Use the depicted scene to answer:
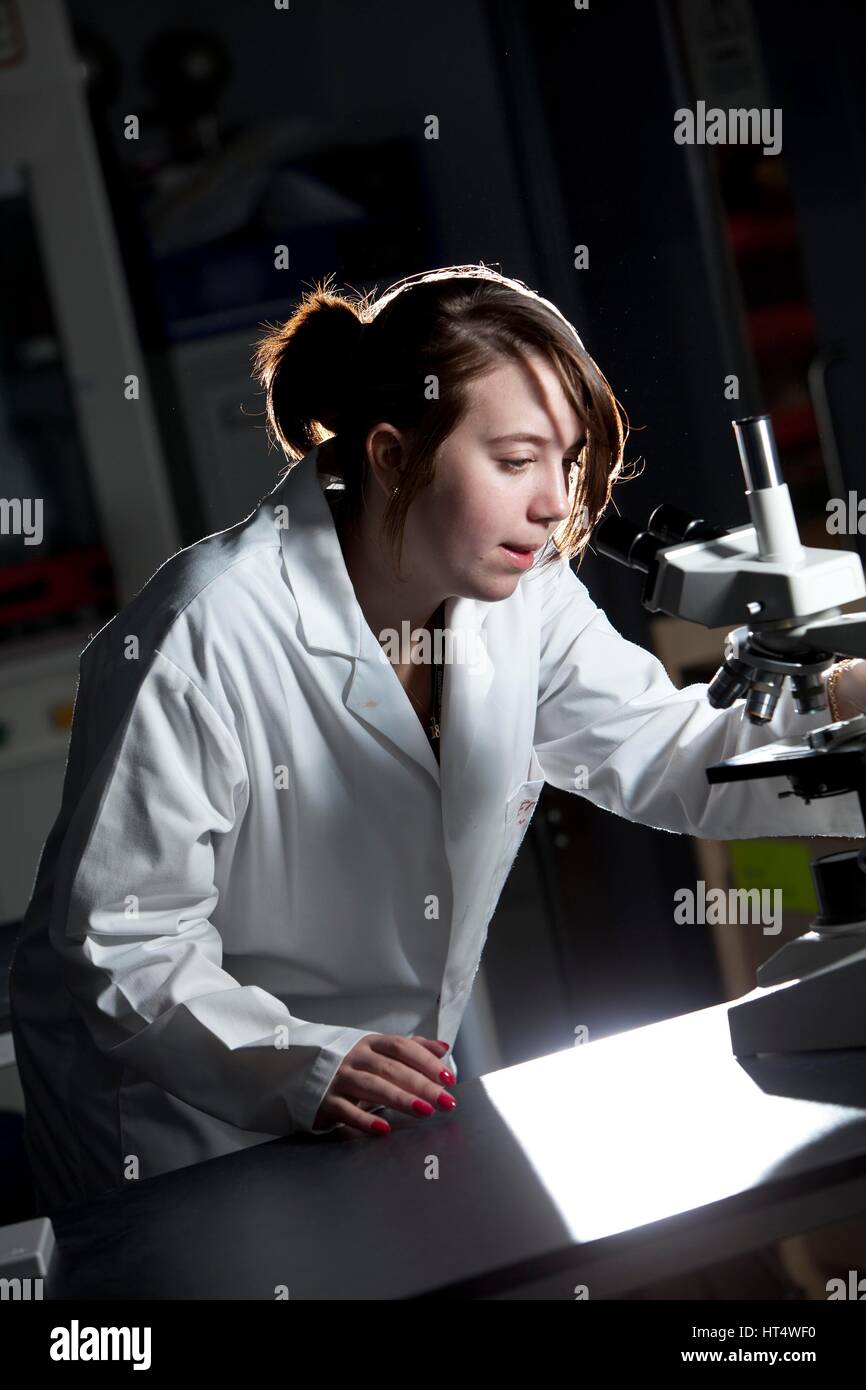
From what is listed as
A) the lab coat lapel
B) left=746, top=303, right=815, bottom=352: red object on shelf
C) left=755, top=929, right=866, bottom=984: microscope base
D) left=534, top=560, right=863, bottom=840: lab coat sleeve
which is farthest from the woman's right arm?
left=746, top=303, right=815, bottom=352: red object on shelf

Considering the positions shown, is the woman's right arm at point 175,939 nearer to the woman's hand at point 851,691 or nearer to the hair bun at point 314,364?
the hair bun at point 314,364

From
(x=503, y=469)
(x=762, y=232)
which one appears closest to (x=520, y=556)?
(x=503, y=469)

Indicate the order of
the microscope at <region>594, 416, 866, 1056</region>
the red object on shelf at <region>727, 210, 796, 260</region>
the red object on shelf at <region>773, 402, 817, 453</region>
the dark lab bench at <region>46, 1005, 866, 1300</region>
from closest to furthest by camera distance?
the dark lab bench at <region>46, 1005, 866, 1300</region> → the microscope at <region>594, 416, 866, 1056</region> → the red object on shelf at <region>773, 402, 817, 453</region> → the red object on shelf at <region>727, 210, 796, 260</region>

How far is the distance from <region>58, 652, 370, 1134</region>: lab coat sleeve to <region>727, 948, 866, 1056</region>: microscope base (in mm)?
297

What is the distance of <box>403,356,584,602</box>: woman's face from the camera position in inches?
50.2

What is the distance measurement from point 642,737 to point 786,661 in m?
0.49

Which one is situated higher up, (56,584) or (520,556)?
(56,584)

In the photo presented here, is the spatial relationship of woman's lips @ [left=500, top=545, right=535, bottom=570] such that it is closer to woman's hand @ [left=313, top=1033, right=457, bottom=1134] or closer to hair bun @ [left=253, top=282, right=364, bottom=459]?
hair bun @ [left=253, top=282, right=364, bottom=459]

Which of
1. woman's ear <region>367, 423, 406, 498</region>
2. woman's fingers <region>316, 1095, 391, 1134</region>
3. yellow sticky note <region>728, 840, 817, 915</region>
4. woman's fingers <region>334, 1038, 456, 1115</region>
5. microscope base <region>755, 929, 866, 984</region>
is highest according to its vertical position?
woman's ear <region>367, 423, 406, 498</region>

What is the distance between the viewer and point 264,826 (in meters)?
1.29

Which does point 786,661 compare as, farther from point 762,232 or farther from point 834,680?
point 762,232

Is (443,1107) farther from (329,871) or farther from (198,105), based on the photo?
(198,105)

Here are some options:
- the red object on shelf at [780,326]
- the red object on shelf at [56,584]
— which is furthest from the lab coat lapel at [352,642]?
the red object on shelf at [56,584]

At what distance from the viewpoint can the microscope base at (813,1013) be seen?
102 cm
